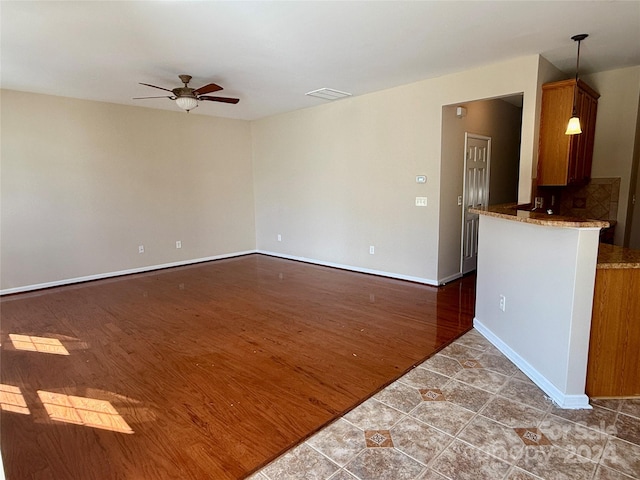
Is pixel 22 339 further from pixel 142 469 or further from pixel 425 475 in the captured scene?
pixel 425 475

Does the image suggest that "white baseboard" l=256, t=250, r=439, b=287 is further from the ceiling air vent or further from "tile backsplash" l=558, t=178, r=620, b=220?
the ceiling air vent

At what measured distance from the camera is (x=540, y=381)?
2.39 metres

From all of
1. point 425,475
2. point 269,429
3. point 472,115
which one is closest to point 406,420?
point 425,475

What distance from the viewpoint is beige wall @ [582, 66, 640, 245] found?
13.5 ft

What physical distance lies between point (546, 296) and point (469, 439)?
1.09 metres

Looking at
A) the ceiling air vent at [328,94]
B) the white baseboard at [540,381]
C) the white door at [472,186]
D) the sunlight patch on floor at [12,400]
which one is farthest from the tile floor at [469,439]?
the ceiling air vent at [328,94]

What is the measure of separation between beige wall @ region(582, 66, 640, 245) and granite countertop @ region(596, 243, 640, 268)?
7.88 feet

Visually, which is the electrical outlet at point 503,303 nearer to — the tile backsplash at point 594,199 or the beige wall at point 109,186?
the tile backsplash at point 594,199

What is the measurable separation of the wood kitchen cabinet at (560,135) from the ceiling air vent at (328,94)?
8.17 feet

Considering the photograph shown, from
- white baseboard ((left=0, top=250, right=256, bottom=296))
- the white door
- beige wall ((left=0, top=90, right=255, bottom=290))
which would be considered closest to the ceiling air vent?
the white door

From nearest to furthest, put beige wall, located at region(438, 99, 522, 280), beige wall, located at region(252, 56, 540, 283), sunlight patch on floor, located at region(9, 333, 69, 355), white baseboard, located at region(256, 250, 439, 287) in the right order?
sunlight patch on floor, located at region(9, 333, 69, 355), beige wall, located at region(252, 56, 540, 283), beige wall, located at region(438, 99, 522, 280), white baseboard, located at region(256, 250, 439, 287)

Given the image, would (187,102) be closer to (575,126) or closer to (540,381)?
(575,126)

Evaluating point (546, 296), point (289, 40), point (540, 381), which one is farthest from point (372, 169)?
point (540, 381)

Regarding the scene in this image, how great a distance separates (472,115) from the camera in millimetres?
4941
